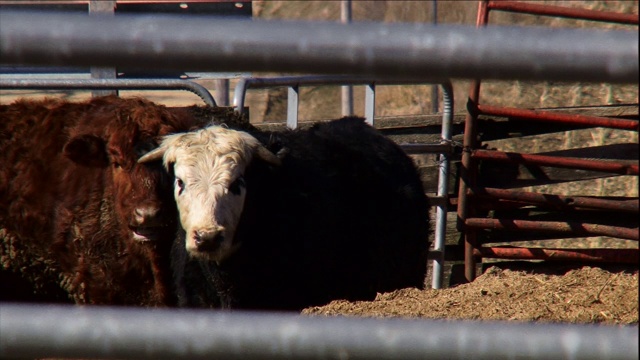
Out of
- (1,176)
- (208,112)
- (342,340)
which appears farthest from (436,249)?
(342,340)

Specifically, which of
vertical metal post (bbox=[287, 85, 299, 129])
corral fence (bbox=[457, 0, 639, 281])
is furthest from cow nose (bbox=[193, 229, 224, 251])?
corral fence (bbox=[457, 0, 639, 281])

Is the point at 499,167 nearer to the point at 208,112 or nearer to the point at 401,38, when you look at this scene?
the point at 208,112

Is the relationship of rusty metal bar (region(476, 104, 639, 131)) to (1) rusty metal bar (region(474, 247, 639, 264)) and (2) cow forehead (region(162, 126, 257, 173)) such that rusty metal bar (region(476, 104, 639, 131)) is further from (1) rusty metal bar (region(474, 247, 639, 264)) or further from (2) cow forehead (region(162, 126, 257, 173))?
(2) cow forehead (region(162, 126, 257, 173))

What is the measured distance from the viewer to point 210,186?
423cm

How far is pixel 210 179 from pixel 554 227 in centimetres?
314

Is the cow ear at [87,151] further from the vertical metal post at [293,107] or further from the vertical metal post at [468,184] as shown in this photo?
the vertical metal post at [468,184]

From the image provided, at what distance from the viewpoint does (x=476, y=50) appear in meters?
0.96

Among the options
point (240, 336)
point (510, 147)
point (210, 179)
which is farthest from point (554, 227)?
point (240, 336)

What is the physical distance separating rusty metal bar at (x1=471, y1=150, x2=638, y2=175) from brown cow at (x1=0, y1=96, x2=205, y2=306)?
2.50m

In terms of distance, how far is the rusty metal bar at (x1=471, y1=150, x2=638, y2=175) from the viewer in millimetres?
5969

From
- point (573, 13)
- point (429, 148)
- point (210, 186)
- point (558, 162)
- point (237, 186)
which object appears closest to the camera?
point (210, 186)

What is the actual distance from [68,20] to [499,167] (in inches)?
231

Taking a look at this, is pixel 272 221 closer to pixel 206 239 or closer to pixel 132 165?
pixel 206 239

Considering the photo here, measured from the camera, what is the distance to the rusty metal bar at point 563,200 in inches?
241
